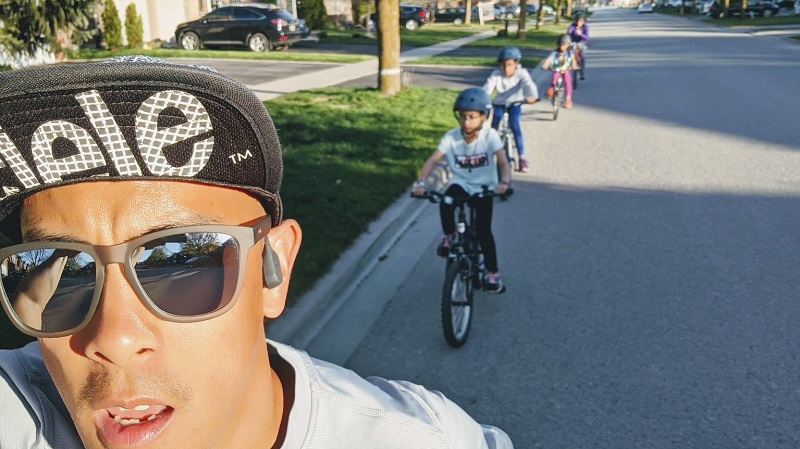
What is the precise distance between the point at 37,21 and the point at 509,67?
5470 millimetres

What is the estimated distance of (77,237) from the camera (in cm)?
121

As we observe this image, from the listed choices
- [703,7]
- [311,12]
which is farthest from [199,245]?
[703,7]

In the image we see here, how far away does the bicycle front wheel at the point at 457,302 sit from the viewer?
494 centimetres

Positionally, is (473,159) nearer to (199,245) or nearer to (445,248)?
(445,248)

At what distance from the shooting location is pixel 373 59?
85.7 feet

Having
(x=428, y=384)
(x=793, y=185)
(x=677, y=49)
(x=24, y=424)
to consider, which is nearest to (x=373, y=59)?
(x=677, y=49)

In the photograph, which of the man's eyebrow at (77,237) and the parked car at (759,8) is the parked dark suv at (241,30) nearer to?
the man's eyebrow at (77,237)

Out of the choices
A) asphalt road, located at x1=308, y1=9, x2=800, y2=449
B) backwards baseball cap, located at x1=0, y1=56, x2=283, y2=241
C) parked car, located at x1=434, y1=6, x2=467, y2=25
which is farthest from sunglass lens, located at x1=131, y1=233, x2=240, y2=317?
parked car, located at x1=434, y1=6, x2=467, y2=25

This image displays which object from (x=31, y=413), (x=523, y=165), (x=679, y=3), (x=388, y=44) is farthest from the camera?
(x=679, y=3)

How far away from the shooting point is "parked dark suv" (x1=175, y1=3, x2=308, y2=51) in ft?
94.3

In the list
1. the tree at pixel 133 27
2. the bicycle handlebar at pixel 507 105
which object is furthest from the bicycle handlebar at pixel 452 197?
the tree at pixel 133 27

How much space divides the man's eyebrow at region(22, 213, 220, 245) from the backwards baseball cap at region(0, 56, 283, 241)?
6 cm

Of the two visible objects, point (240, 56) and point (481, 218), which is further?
point (240, 56)

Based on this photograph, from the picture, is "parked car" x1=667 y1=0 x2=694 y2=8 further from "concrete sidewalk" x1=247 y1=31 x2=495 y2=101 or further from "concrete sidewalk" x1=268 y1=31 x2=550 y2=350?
"concrete sidewalk" x1=268 y1=31 x2=550 y2=350
